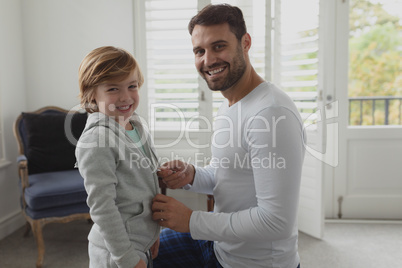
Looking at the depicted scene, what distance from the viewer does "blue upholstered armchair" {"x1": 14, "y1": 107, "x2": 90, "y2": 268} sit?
241 cm

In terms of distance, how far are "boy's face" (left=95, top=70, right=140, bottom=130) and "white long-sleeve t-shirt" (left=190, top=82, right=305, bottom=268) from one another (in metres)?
0.33

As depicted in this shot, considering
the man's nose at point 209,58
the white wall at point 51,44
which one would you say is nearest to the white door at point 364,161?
the white wall at point 51,44

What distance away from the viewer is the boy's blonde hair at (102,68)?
1117mm

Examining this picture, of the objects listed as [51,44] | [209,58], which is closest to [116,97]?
[209,58]

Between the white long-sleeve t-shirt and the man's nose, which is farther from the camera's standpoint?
the man's nose

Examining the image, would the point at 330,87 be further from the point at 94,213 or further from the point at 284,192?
the point at 94,213

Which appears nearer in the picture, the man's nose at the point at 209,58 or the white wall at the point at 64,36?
the man's nose at the point at 209,58

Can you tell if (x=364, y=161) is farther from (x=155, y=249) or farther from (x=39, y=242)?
(x=39, y=242)

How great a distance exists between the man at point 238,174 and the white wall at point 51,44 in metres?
2.15

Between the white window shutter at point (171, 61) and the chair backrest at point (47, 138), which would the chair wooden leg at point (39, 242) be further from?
the white window shutter at point (171, 61)

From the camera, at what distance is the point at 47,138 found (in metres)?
2.89

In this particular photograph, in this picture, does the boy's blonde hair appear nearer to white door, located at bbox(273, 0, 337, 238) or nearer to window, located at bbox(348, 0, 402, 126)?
white door, located at bbox(273, 0, 337, 238)

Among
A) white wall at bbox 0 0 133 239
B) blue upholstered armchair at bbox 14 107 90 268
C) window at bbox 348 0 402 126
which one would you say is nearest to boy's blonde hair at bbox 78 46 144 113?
blue upholstered armchair at bbox 14 107 90 268

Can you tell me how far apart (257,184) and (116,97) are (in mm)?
528
